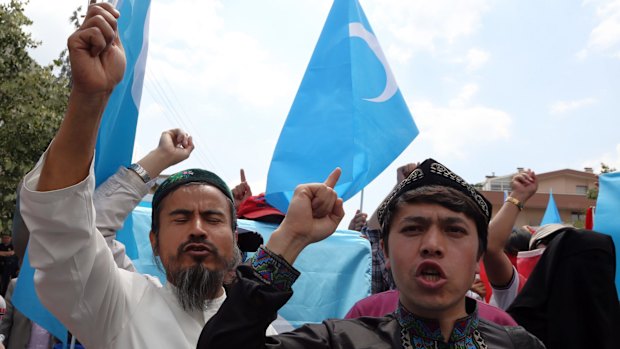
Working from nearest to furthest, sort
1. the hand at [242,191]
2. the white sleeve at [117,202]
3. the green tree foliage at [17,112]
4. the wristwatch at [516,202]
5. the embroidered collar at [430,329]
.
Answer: the embroidered collar at [430,329] < the white sleeve at [117,202] < the wristwatch at [516,202] < the hand at [242,191] < the green tree foliage at [17,112]

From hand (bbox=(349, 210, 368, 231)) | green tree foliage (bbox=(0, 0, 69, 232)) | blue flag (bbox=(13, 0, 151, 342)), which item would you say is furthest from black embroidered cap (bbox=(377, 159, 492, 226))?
green tree foliage (bbox=(0, 0, 69, 232))

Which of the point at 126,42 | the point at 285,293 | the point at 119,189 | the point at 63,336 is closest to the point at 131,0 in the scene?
the point at 126,42

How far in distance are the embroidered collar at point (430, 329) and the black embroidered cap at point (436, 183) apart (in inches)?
12.5

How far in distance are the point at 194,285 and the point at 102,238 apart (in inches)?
15.0

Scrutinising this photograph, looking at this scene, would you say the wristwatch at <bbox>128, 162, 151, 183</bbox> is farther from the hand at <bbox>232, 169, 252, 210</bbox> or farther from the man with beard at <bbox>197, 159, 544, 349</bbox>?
Result: the hand at <bbox>232, 169, 252, 210</bbox>

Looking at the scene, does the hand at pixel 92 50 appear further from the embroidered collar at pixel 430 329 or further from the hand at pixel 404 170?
the hand at pixel 404 170

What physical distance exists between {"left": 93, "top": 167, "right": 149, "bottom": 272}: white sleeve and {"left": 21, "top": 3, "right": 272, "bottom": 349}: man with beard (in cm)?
22

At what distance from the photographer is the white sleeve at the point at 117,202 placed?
8.50ft

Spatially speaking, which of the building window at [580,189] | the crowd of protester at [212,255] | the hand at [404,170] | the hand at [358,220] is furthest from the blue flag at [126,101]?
the building window at [580,189]

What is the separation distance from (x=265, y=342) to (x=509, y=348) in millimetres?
719

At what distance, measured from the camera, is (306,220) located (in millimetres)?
1628

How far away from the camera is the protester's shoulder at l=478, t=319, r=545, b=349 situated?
175 centimetres

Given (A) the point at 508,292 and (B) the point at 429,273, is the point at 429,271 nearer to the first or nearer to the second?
(B) the point at 429,273

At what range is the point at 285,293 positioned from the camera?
4.86 feet
